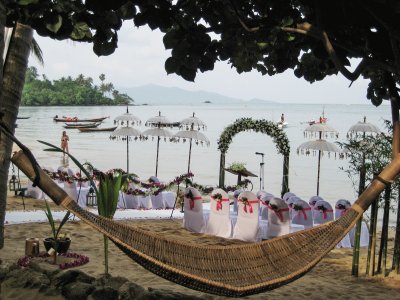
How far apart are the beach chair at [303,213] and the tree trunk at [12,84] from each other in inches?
204

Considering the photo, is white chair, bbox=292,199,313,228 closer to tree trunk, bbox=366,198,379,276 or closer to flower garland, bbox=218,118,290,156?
tree trunk, bbox=366,198,379,276

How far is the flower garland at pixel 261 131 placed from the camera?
460 inches

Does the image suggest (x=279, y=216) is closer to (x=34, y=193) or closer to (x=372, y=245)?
(x=372, y=245)

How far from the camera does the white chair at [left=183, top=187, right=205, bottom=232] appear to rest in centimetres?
915

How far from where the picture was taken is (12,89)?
180 inches

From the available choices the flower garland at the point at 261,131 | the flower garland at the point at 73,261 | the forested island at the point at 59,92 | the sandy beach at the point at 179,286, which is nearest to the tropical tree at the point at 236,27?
the flower garland at the point at 73,261

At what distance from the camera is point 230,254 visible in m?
3.64

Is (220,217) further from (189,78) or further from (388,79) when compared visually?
(189,78)

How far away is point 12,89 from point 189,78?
6.90ft

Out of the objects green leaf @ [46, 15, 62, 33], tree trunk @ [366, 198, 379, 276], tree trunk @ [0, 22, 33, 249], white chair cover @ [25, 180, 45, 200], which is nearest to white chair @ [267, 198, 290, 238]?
tree trunk @ [366, 198, 379, 276]

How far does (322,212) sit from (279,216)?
108cm

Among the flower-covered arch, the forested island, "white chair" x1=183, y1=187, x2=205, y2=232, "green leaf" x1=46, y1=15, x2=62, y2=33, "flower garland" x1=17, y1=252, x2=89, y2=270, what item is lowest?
"flower garland" x1=17, y1=252, x2=89, y2=270

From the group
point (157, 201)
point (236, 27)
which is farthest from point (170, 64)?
point (157, 201)

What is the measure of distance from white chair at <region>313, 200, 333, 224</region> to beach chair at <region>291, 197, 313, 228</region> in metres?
0.28
